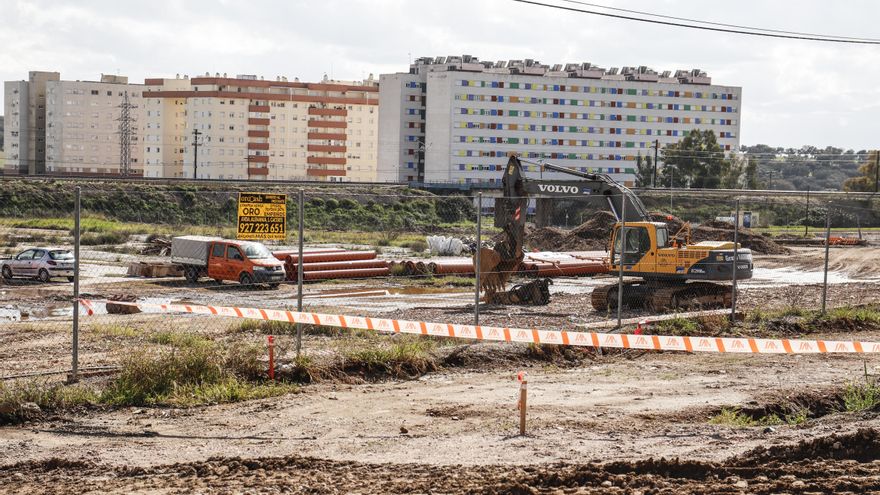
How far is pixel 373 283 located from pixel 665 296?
40.6 ft

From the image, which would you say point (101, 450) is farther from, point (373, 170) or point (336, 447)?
point (373, 170)

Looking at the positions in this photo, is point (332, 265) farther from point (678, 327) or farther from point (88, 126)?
point (88, 126)

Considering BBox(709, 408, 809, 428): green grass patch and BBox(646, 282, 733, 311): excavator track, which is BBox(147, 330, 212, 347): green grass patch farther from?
BBox(646, 282, 733, 311): excavator track

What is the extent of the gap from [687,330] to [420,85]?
408ft

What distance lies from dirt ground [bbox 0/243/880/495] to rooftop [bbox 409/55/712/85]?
12446 cm

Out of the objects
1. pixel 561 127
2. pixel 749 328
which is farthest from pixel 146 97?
pixel 749 328

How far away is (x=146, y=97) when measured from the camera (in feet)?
495

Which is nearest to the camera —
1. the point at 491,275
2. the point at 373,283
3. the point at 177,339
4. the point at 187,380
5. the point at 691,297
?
the point at 187,380

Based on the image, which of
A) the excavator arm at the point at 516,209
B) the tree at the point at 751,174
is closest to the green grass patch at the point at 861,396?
the excavator arm at the point at 516,209

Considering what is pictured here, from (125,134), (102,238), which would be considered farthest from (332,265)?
(125,134)

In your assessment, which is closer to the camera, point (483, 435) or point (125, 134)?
point (483, 435)

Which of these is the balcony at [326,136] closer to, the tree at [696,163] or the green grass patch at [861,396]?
the tree at [696,163]

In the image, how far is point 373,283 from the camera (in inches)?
1384

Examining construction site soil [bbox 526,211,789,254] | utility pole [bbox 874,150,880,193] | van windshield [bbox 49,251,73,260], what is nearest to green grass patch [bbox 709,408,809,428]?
van windshield [bbox 49,251,73,260]
